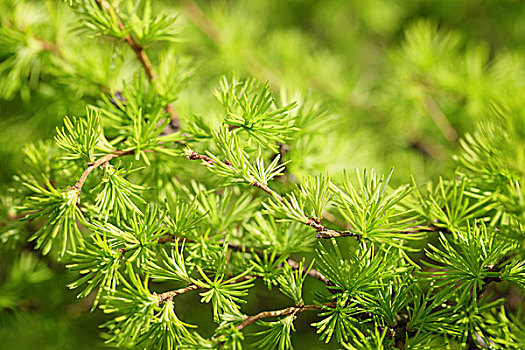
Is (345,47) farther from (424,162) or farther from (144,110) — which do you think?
(144,110)

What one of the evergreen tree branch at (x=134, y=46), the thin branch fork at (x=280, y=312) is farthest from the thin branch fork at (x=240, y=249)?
the evergreen tree branch at (x=134, y=46)

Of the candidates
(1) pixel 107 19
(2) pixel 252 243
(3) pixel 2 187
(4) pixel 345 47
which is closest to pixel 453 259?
(2) pixel 252 243

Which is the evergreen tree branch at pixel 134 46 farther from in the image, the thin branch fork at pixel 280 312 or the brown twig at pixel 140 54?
the thin branch fork at pixel 280 312

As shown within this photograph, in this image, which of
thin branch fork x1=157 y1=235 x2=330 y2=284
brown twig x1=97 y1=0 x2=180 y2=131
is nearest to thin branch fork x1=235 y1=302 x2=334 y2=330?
thin branch fork x1=157 y1=235 x2=330 y2=284

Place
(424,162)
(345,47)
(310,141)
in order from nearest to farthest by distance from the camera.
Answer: (310,141) < (424,162) < (345,47)

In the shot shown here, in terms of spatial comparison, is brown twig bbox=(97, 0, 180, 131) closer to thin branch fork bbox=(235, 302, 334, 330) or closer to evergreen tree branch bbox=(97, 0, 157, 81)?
evergreen tree branch bbox=(97, 0, 157, 81)

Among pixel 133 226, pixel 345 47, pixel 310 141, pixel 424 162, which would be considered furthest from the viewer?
pixel 345 47

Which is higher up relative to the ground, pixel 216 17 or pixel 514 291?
pixel 216 17

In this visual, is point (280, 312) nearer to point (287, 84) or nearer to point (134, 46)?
point (134, 46)
